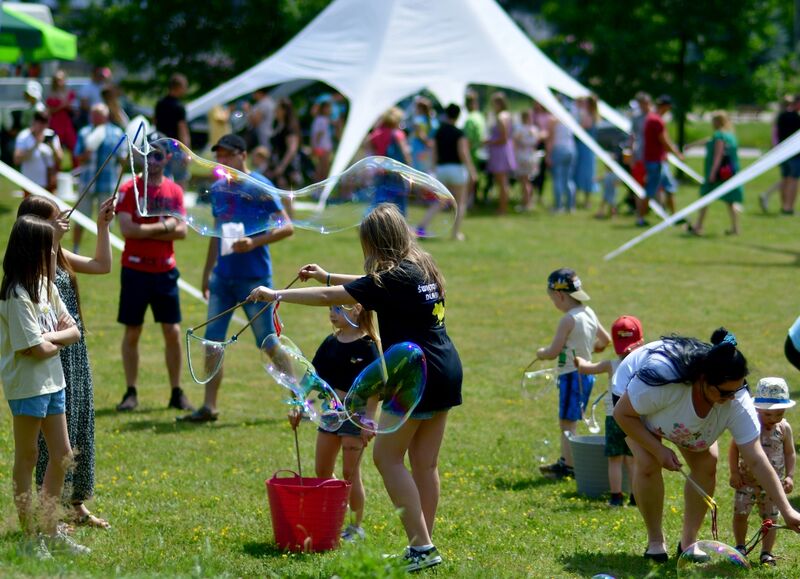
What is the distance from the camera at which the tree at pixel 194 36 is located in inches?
1048

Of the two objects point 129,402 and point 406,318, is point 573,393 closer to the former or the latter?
point 406,318

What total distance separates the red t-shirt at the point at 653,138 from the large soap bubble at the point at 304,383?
46.7 feet

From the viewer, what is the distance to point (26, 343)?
5.26 meters

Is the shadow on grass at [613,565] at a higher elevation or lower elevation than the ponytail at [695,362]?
lower

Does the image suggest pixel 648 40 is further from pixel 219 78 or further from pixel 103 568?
pixel 103 568

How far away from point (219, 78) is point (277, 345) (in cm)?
2240

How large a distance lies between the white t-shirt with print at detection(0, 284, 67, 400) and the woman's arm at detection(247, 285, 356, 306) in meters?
1.04

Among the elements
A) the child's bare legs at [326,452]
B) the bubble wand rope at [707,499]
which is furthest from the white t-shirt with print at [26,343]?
the bubble wand rope at [707,499]

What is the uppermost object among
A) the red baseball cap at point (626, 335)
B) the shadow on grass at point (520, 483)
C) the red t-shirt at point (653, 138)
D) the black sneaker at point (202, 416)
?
the red t-shirt at point (653, 138)

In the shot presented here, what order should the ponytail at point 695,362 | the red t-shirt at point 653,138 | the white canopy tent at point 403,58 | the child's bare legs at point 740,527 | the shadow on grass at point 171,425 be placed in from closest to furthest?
1. the ponytail at point 695,362
2. the child's bare legs at point 740,527
3. the shadow on grass at point 171,425
4. the white canopy tent at point 403,58
5. the red t-shirt at point 653,138

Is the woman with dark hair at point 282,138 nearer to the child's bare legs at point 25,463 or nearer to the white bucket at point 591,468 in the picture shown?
the white bucket at point 591,468

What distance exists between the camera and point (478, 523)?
6.42m

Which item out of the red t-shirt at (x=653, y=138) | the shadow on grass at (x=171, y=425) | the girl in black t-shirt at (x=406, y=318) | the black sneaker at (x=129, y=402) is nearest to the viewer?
the girl in black t-shirt at (x=406, y=318)

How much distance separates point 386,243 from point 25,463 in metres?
2.05
